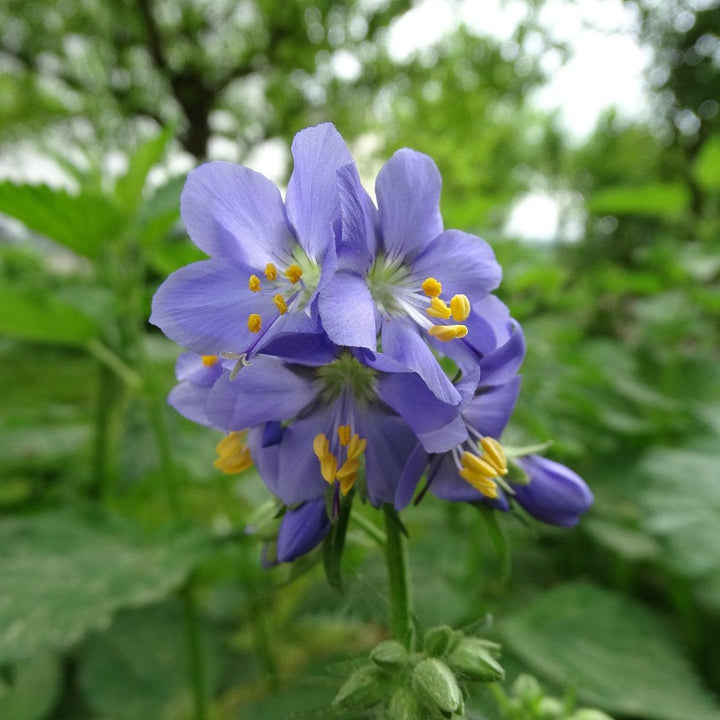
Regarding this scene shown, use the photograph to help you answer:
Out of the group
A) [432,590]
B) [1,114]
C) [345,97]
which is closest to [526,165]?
[345,97]

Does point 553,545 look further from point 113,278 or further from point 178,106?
point 178,106

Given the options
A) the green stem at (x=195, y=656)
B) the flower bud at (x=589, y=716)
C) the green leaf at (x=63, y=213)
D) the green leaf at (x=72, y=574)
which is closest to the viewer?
the flower bud at (x=589, y=716)

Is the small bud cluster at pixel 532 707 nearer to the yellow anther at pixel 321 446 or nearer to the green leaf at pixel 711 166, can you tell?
the yellow anther at pixel 321 446

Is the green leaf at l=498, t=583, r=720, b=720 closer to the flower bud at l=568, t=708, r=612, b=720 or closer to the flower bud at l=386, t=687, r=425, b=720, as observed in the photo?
the flower bud at l=568, t=708, r=612, b=720

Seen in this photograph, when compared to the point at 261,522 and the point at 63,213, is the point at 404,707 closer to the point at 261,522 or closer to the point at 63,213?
the point at 261,522

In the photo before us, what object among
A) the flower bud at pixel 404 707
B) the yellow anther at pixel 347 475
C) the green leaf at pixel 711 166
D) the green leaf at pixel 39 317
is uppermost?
the green leaf at pixel 711 166

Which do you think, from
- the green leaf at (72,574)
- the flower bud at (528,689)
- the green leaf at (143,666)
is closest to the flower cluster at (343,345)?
the flower bud at (528,689)

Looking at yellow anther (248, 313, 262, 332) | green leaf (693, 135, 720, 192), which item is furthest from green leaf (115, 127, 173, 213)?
green leaf (693, 135, 720, 192)
